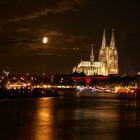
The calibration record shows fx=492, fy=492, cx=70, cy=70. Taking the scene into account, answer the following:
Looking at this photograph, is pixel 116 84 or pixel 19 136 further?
pixel 116 84

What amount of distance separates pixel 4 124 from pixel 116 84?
524ft

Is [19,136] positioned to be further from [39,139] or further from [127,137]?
[127,137]

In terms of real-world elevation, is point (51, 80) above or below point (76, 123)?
above

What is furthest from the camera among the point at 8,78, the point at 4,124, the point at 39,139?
the point at 8,78

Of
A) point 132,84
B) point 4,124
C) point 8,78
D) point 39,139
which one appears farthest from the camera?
point 132,84

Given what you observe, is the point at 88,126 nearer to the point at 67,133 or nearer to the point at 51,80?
the point at 67,133

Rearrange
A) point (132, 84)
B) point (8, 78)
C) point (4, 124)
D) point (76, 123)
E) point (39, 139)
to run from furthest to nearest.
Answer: point (132, 84) → point (8, 78) → point (76, 123) → point (4, 124) → point (39, 139)

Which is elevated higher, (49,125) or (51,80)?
(51,80)

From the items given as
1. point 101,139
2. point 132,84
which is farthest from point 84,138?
point 132,84

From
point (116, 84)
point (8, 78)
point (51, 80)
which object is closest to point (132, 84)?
point (116, 84)

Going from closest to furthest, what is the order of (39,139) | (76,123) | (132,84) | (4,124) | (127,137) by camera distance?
(39,139) < (127,137) < (4,124) < (76,123) < (132,84)

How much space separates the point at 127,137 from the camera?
2659 cm

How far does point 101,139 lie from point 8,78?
143595 millimetres

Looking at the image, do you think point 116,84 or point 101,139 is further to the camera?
point 116,84
